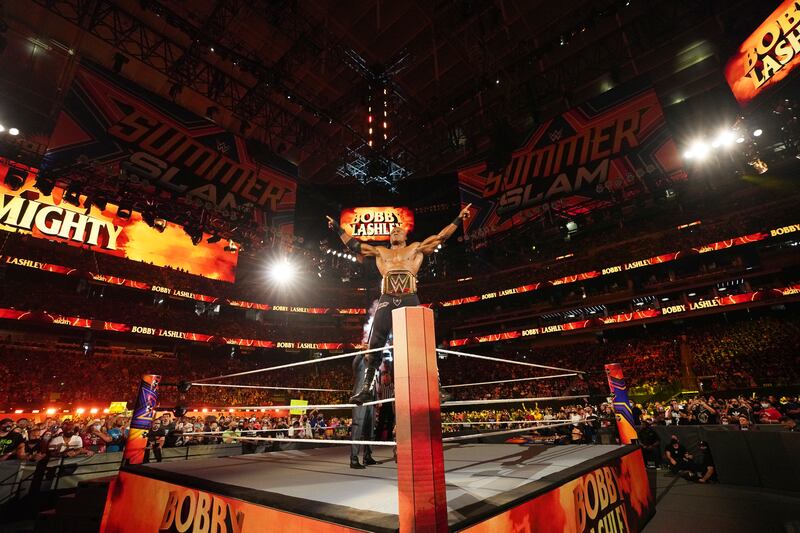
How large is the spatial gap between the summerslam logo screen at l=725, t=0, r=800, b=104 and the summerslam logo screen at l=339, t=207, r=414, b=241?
12016 mm

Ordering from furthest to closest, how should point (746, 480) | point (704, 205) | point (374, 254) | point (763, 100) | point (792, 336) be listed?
point (704, 205) → point (792, 336) → point (763, 100) → point (746, 480) → point (374, 254)

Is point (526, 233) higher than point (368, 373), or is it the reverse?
point (526, 233)

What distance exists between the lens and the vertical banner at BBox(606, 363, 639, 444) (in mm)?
4055

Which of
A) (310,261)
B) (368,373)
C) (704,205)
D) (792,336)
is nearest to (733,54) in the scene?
(704,205)

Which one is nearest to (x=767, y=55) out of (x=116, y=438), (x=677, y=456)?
(x=677, y=456)

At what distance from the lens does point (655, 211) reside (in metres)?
19.5

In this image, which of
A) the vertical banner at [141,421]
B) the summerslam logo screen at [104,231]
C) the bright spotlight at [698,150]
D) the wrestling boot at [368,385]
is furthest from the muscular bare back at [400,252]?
the bright spotlight at [698,150]

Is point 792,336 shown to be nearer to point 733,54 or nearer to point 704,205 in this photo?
point 704,205

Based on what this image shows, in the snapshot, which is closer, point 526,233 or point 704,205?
point 704,205

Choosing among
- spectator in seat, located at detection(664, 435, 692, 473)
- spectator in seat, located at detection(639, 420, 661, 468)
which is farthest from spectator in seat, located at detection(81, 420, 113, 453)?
spectator in seat, located at detection(664, 435, 692, 473)

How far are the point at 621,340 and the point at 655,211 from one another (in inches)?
285

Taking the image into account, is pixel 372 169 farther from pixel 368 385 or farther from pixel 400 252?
pixel 368 385

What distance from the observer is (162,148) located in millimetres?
13070

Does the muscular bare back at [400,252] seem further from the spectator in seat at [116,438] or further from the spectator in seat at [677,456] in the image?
the spectator in seat at [116,438]
